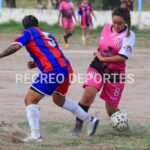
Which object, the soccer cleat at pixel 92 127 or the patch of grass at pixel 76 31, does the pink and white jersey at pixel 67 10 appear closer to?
the patch of grass at pixel 76 31

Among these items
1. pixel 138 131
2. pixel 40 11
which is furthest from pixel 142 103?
pixel 40 11

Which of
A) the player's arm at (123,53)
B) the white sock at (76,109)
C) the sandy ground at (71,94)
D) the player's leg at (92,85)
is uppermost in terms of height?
the player's arm at (123,53)

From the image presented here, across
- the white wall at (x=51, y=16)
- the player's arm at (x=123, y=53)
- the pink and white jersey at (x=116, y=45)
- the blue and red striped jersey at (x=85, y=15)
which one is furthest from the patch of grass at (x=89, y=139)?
the white wall at (x=51, y=16)

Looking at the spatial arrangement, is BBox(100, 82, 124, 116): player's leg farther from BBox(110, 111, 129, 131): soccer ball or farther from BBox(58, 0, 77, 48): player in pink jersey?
BBox(58, 0, 77, 48): player in pink jersey

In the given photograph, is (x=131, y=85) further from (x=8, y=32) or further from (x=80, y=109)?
(x=8, y=32)

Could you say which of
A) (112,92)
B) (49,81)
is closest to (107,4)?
(112,92)

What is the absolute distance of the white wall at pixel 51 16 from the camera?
1262 inches

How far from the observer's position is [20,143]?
832 cm

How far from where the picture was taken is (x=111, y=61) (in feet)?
29.2

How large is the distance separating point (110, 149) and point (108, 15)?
24.9 metres

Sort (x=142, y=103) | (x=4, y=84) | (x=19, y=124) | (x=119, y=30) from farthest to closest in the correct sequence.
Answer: (x=4, y=84) < (x=142, y=103) < (x=19, y=124) < (x=119, y=30)

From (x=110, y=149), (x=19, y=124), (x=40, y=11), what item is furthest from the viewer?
(x=40, y=11)

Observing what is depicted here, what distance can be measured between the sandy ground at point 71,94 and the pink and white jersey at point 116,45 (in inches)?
58.3

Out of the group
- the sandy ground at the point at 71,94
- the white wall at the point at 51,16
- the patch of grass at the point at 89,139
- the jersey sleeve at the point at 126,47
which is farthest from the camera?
the white wall at the point at 51,16
